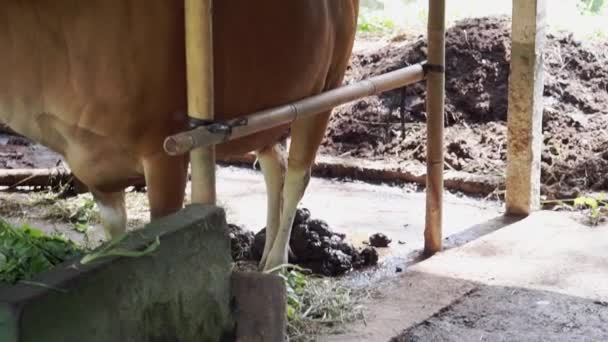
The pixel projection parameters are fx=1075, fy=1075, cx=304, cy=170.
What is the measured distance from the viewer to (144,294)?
280 cm

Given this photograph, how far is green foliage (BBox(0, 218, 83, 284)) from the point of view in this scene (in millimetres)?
2703

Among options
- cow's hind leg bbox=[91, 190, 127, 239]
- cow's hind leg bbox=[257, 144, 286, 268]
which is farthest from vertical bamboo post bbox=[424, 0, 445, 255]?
cow's hind leg bbox=[91, 190, 127, 239]

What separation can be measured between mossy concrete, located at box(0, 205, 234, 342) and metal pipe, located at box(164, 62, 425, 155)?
25 cm

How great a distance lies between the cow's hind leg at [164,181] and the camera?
13.3 feet

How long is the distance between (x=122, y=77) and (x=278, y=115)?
591 mm

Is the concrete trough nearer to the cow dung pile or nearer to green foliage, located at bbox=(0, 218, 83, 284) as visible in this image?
green foliage, located at bbox=(0, 218, 83, 284)

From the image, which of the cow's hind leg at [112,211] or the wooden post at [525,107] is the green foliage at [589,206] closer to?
the wooden post at [525,107]

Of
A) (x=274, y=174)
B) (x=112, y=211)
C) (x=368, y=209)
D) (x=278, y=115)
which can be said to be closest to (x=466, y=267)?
(x=274, y=174)

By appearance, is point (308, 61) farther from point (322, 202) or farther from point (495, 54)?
point (495, 54)

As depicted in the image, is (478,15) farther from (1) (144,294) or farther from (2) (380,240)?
(1) (144,294)

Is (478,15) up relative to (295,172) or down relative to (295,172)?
up

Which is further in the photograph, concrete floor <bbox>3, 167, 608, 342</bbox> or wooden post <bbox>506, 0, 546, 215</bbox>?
wooden post <bbox>506, 0, 546, 215</bbox>

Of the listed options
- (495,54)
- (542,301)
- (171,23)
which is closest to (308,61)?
(171,23)

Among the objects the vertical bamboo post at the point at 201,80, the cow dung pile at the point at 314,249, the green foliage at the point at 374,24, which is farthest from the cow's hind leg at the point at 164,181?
the green foliage at the point at 374,24
